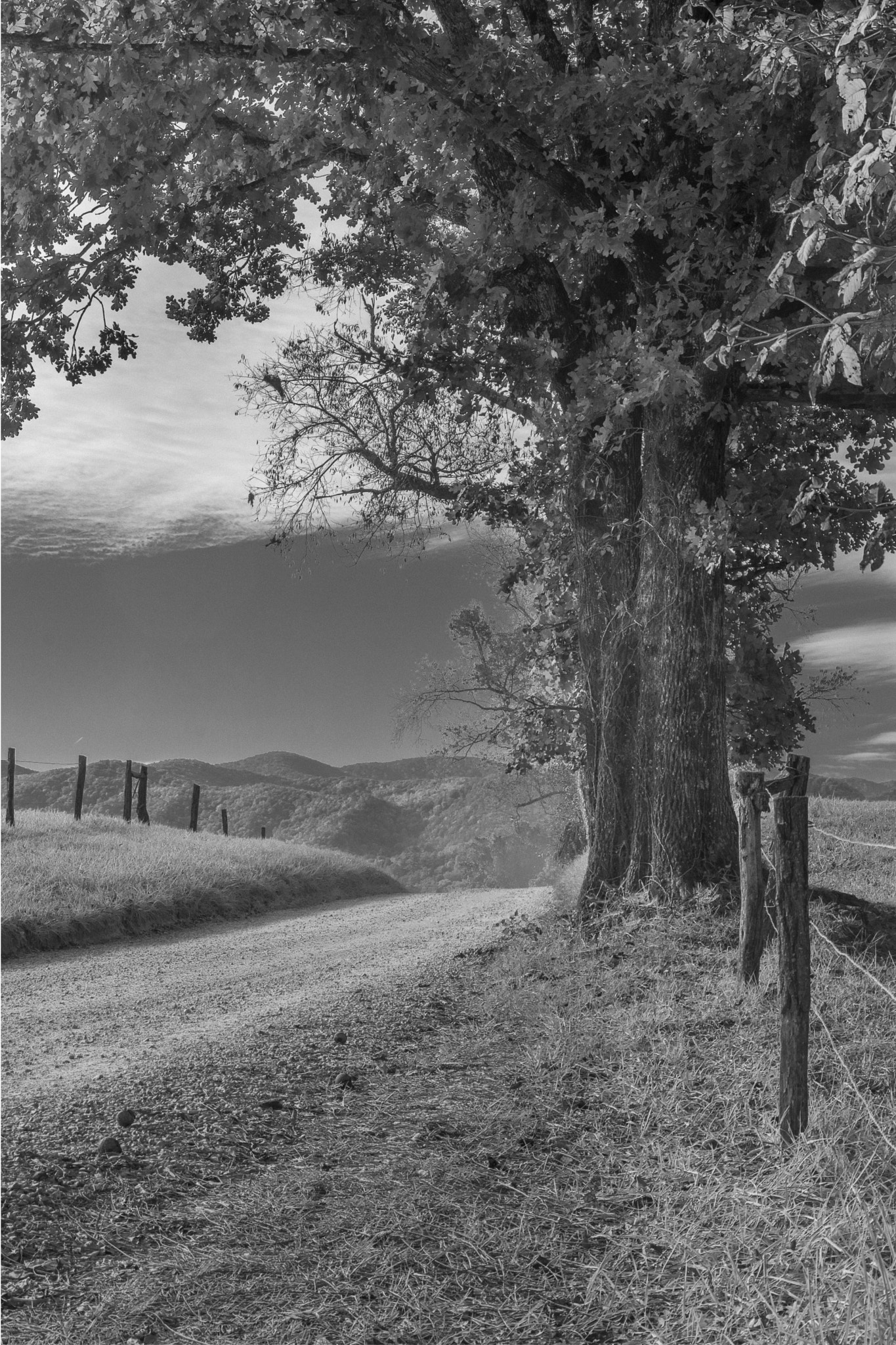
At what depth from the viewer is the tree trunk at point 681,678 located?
11.0 m

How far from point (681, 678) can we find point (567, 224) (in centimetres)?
505

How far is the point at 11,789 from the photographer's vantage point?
971 inches

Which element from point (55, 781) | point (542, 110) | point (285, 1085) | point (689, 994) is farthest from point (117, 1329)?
point (55, 781)

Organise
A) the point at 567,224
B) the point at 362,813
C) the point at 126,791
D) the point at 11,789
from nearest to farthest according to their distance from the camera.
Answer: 1. the point at 567,224
2. the point at 11,789
3. the point at 126,791
4. the point at 362,813

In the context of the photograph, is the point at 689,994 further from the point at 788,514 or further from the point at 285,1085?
the point at 788,514

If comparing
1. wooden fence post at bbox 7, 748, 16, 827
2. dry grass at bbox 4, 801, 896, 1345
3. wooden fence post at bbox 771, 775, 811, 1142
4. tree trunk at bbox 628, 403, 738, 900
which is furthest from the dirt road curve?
wooden fence post at bbox 7, 748, 16, 827

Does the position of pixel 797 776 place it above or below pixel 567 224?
below

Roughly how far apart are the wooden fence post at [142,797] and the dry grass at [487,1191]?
22.8 metres

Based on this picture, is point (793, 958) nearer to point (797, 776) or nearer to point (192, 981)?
point (797, 776)

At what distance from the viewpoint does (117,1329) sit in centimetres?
414

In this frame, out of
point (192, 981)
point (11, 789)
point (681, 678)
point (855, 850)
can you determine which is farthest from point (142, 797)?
point (681, 678)

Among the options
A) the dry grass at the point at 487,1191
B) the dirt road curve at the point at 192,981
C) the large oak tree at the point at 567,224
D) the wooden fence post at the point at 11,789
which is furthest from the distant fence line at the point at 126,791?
the dry grass at the point at 487,1191

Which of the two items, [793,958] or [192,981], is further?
[192,981]

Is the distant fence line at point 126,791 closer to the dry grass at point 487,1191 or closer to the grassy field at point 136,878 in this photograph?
the grassy field at point 136,878
